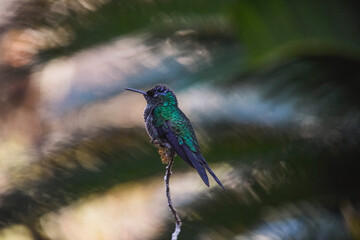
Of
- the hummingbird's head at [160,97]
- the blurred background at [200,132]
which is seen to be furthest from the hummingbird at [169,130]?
the blurred background at [200,132]

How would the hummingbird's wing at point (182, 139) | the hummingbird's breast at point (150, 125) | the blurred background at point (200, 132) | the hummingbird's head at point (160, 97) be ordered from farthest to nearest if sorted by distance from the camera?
the blurred background at point (200, 132), the hummingbird's head at point (160, 97), the hummingbird's breast at point (150, 125), the hummingbird's wing at point (182, 139)

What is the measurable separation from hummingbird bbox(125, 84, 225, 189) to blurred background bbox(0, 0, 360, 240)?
0.82 meters

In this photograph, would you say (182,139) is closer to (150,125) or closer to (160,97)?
(150,125)

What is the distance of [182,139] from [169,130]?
0.09 m

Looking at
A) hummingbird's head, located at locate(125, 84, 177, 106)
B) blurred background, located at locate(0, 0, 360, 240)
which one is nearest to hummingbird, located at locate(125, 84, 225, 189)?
hummingbird's head, located at locate(125, 84, 177, 106)

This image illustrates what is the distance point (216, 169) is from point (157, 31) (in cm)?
108

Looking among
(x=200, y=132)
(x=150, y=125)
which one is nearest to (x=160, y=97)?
(x=150, y=125)

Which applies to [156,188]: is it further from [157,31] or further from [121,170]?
[157,31]

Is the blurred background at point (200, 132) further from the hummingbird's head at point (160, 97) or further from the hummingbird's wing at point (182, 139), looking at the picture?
the hummingbird's wing at point (182, 139)

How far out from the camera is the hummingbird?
316cm

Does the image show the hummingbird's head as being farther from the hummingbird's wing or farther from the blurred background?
the blurred background

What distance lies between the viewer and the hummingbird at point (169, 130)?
3156 mm

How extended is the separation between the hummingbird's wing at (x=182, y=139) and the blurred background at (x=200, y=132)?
884mm

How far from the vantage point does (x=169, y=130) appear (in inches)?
130
